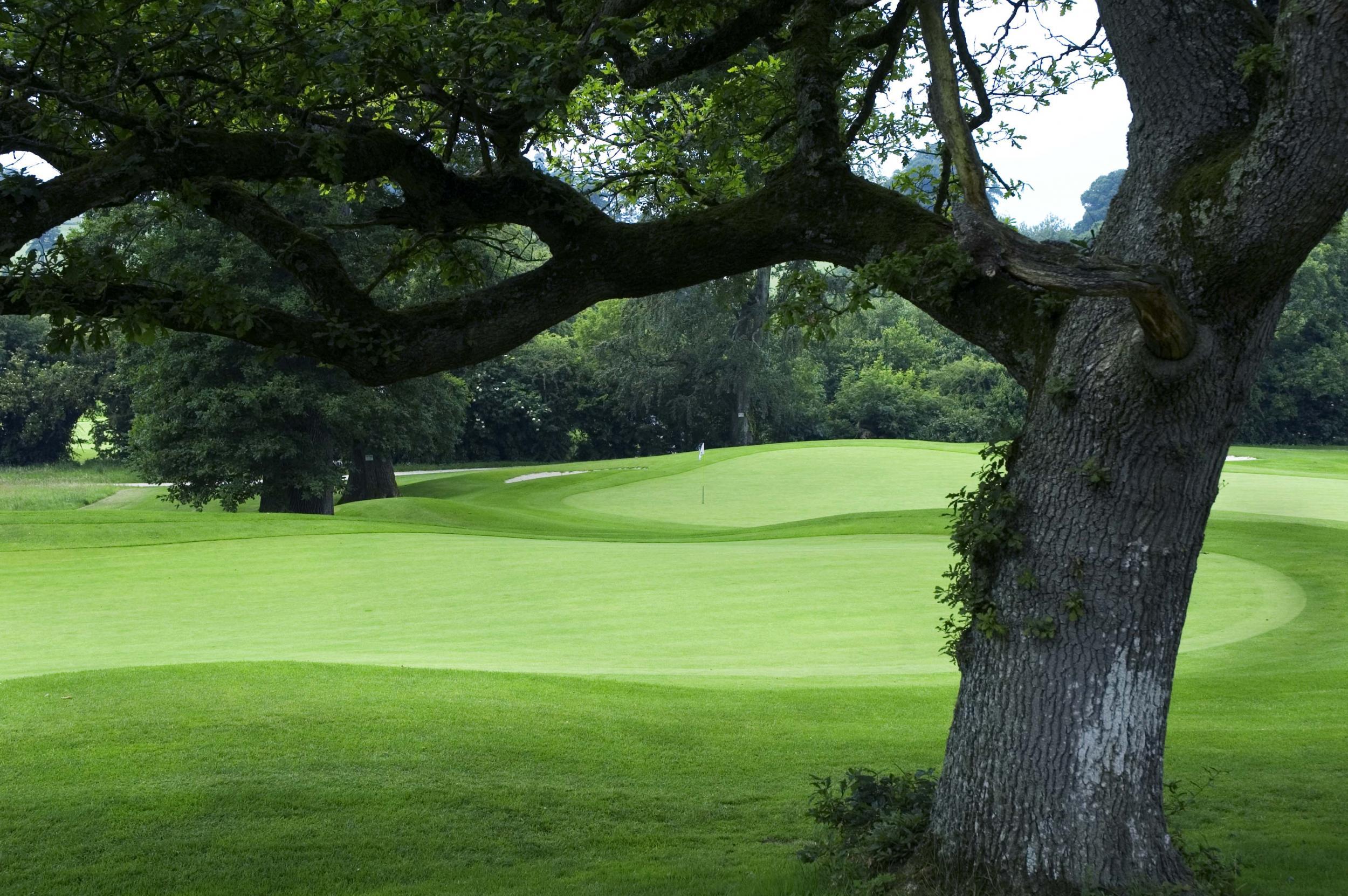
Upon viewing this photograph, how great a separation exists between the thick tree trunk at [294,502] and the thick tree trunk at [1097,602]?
23.0 meters

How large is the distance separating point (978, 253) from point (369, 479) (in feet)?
96.1

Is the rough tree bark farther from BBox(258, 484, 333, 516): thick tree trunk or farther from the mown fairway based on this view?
BBox(258, 484, 333, 516): thick tree trunk

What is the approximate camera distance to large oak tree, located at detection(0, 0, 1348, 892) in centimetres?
430

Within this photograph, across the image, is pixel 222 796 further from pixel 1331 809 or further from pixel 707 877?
pixel 1331 809

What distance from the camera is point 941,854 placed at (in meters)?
4.94

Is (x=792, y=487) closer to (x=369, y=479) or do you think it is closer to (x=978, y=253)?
(x=369, y=479)

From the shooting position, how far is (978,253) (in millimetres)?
3855

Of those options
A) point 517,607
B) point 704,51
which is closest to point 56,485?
point 517,607

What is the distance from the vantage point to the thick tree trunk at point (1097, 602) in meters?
4.50

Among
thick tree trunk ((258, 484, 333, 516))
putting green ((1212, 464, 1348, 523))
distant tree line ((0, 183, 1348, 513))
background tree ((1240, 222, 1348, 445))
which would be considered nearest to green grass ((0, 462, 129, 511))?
distant tree line ((0, 183, 1348, 513))

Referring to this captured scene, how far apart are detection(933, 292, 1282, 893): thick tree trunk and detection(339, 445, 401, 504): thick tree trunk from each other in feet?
92.1

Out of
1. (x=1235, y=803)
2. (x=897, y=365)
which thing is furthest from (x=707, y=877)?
(x=897, y=365)

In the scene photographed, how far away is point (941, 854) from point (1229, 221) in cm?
270

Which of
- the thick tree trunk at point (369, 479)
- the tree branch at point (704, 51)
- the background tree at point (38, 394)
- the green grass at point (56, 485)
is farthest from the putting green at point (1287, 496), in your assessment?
the background tree at point (38, 394)
